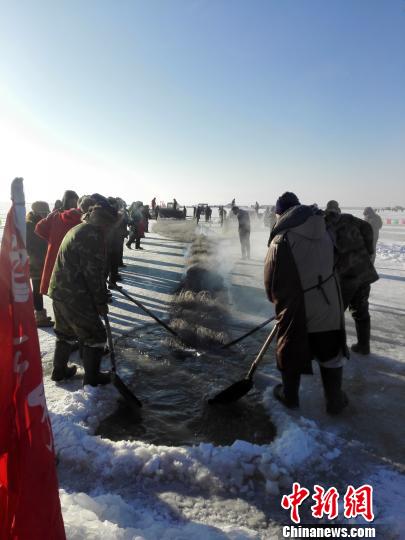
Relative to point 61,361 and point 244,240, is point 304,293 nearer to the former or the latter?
point 61,361

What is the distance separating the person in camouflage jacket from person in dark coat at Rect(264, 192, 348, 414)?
5.44ft

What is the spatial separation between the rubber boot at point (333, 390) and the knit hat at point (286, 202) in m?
1.57

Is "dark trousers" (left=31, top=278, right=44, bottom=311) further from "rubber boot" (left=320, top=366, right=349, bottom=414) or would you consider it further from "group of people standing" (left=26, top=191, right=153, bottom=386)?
"rubber boot" (left=320, top=366, right=349, bottom=414)

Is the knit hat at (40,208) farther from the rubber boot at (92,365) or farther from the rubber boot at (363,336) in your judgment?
the rubber boot at (363,336)

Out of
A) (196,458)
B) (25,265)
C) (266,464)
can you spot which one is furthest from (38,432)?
(266,464)

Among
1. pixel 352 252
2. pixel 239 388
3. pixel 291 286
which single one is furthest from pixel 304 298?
pixel 352 252

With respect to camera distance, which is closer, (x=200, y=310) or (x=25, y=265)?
(x=25, y=265)

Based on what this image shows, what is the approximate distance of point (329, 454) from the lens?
9.62 ft

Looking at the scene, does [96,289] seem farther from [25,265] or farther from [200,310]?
[200,310]

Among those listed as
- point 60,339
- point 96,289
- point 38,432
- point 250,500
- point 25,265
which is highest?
point 25,265

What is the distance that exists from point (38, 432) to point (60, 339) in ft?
8.55

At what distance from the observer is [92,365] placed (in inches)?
153

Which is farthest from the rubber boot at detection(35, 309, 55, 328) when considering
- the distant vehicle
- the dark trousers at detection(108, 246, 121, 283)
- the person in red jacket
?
the distant vehicle

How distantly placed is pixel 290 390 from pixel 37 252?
4522 millimetres
